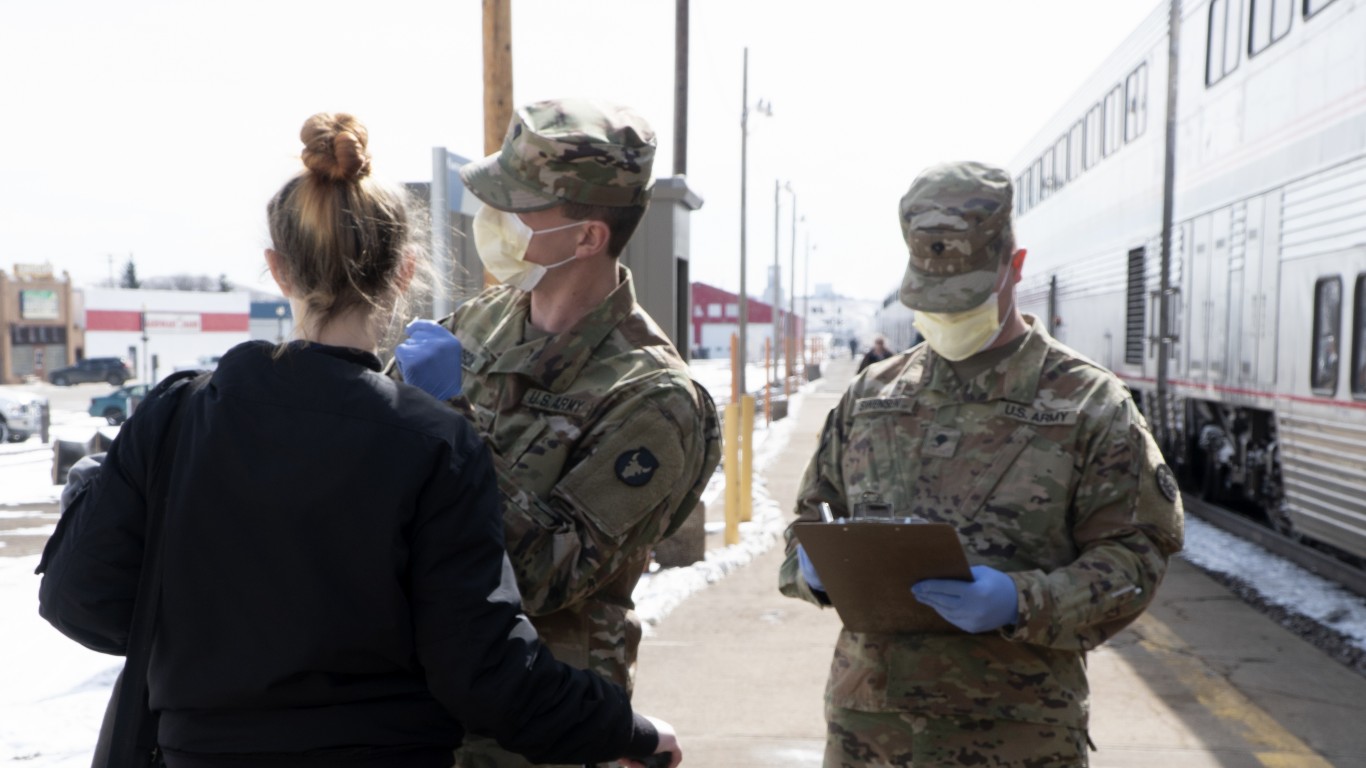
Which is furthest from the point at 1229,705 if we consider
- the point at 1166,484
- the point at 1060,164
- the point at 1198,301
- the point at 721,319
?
the point at 721,319

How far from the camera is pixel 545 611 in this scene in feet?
6.26

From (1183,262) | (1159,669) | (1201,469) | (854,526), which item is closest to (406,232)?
(854,526)

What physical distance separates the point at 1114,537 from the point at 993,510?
242 millimetres

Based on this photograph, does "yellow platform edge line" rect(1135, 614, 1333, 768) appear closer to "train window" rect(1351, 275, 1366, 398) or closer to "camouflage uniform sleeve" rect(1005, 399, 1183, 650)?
"train window" rect(1351, 275, 1366, 398)

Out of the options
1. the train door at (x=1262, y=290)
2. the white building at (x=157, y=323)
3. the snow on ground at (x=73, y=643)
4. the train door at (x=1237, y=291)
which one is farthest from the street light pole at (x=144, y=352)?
the train door at (x=1262, y=290)

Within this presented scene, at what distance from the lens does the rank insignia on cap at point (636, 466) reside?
1.95 m

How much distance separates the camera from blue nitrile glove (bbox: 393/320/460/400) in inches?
69.6

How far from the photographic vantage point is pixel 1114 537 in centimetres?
247

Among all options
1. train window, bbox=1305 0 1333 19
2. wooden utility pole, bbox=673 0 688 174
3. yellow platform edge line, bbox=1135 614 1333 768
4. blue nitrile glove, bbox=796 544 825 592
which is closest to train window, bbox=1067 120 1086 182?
wooden utility pole, bbox=673 0 688 174

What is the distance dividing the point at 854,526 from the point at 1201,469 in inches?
443

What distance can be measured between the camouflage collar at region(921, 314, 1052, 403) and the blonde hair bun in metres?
1.45

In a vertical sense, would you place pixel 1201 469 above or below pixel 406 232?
below

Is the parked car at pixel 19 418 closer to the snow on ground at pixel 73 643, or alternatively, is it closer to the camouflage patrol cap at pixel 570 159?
the snow on ground at pixel 73 643

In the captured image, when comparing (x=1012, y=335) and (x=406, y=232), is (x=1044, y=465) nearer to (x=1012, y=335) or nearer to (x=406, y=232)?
(x=1012, y=335)
